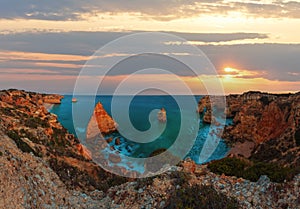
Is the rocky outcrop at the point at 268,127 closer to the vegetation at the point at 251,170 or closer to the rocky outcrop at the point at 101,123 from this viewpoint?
the vegetation at the point at 251,170

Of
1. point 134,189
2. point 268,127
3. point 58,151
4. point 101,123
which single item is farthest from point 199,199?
point 101,123

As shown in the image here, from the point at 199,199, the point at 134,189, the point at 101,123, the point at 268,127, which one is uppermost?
the point at 268,127

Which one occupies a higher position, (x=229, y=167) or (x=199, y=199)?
(x=229, y=167)

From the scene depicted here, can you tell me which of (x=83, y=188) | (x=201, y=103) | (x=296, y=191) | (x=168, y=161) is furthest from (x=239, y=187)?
(x=201, y=103)

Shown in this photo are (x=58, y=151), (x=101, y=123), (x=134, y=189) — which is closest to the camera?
(x=134, y=189)

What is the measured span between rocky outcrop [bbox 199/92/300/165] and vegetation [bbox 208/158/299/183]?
60.9 feet

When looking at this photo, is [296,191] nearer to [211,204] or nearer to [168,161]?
[211,204]

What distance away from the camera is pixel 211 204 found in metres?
14.8

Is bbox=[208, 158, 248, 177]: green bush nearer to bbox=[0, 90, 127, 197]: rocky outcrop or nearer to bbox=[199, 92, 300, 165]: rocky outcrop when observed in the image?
bbox=[0, 90, 127, 197]: rocky outcrop

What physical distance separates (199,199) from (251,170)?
266 inches

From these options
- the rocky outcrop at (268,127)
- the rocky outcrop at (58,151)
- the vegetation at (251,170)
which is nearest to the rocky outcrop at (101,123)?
the rocky outcrop at (58,151)

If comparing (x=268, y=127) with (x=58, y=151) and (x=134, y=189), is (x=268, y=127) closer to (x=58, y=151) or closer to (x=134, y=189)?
(x=58, y=151)

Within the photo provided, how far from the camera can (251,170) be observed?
2036 centimetres

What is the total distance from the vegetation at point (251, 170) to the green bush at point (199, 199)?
3.93 m
